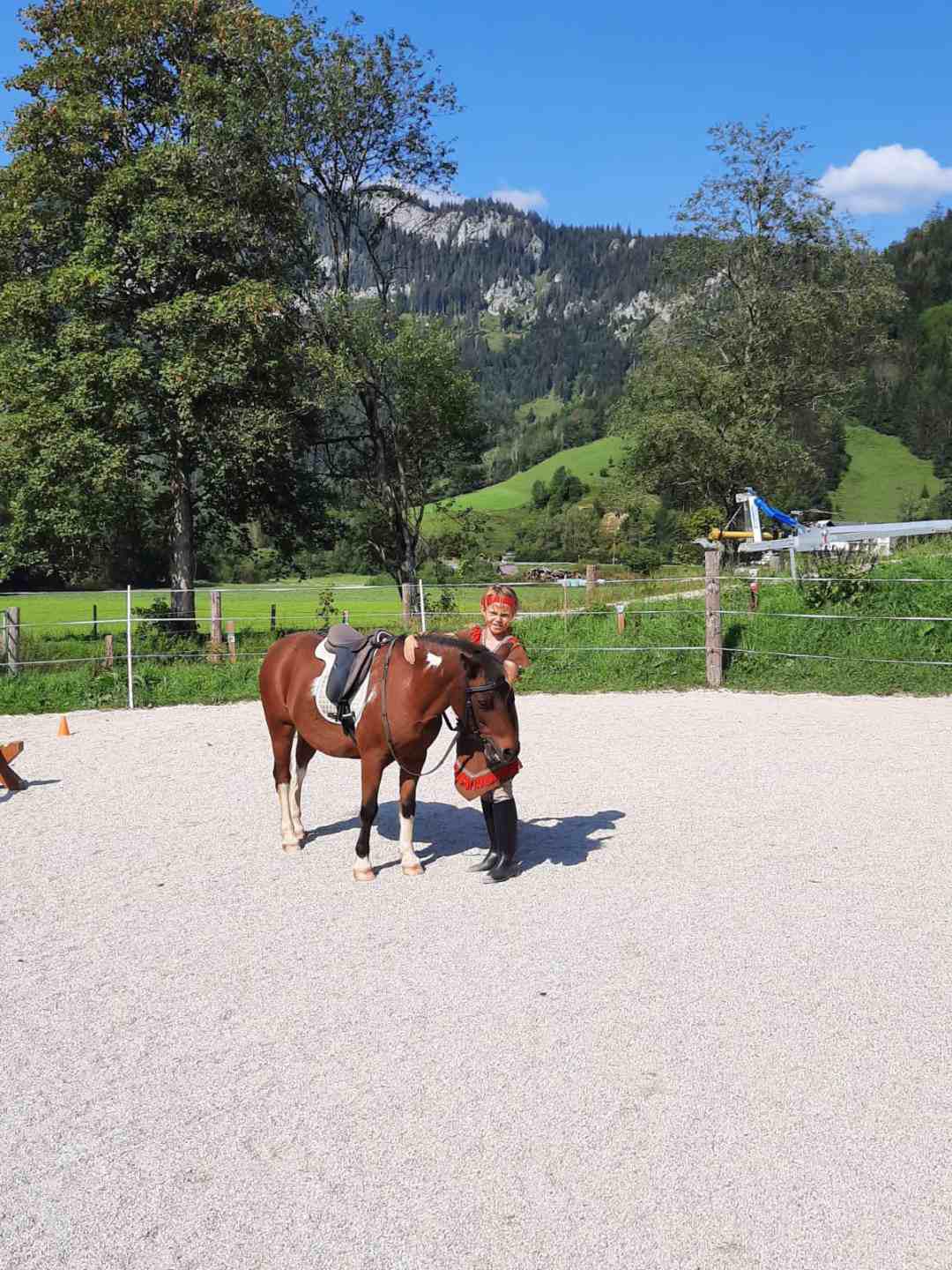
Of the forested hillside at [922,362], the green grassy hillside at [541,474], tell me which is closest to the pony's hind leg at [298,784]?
the forested hillside at [922,362]

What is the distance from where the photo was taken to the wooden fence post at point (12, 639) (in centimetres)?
1529

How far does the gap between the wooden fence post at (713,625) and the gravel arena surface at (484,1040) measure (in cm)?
602

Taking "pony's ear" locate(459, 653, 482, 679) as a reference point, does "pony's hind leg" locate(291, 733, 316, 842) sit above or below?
below

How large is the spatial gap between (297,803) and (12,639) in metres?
10.4

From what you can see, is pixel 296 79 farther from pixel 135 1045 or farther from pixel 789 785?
pixel 135 1045

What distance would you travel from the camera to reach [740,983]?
459 cm

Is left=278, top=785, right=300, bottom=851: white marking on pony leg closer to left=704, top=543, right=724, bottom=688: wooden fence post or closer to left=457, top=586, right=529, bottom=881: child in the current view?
left=457, top=586, right=529, bottom=881: child

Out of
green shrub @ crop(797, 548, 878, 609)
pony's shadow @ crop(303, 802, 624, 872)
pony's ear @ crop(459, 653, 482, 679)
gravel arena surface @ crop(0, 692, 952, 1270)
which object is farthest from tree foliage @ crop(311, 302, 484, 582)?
pony's ear @ crop(459, 653, 482, 679)

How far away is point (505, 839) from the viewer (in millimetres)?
6129

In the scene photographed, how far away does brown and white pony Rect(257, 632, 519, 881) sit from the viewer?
550 centimetres

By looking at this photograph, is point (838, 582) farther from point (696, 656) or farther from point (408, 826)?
point (408, 826)

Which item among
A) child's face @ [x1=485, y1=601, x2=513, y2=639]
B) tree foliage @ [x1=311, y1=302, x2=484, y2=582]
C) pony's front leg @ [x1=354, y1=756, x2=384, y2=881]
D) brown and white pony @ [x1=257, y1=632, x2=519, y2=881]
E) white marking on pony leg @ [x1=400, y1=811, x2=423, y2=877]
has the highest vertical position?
tree foliage @ [x1=311, y1=302, x2=484, y2=582]

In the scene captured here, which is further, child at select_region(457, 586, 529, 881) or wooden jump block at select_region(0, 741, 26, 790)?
wooden jump block at select_region(0, 741, 26, 790)

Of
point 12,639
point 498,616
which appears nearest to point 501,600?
point 498,616
